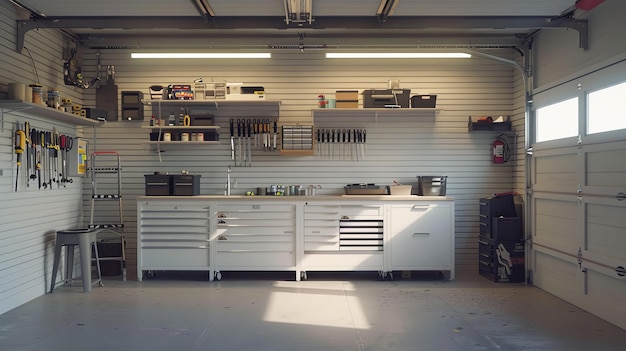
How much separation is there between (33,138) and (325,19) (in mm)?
3571

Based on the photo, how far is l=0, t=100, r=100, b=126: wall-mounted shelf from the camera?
4.75m

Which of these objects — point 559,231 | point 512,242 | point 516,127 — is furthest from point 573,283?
point 516,127

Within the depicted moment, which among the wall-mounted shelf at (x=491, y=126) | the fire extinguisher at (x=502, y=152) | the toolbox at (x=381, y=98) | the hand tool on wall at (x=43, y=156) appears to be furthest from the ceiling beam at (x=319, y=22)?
the fire extinguisher at (x=502, y=152)

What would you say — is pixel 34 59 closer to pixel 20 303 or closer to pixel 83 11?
pixel 83 11

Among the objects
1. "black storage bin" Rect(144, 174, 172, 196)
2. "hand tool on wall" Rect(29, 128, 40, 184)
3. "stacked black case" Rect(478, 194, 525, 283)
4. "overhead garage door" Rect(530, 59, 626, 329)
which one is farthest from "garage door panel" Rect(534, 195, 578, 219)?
"hand tool on wall" Rect(29, 128, 40, 184)

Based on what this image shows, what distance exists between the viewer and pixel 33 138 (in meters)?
5.37

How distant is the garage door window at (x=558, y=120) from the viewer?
5.28 meters

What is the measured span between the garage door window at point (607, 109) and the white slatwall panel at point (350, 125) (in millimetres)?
2035

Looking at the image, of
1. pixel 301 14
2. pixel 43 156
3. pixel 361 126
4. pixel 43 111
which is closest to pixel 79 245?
pixel 43 156

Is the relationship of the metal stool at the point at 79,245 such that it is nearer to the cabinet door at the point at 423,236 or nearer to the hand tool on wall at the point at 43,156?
the hand tool on wall at the point at 43,156

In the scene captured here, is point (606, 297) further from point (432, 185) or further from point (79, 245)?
point (79, 245)

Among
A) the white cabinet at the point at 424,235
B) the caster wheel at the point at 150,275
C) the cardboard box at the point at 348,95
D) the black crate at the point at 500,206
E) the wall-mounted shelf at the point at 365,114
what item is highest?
the cardboard box at the point at 348,95

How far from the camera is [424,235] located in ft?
20.6

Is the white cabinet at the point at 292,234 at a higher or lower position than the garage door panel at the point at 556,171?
lower
